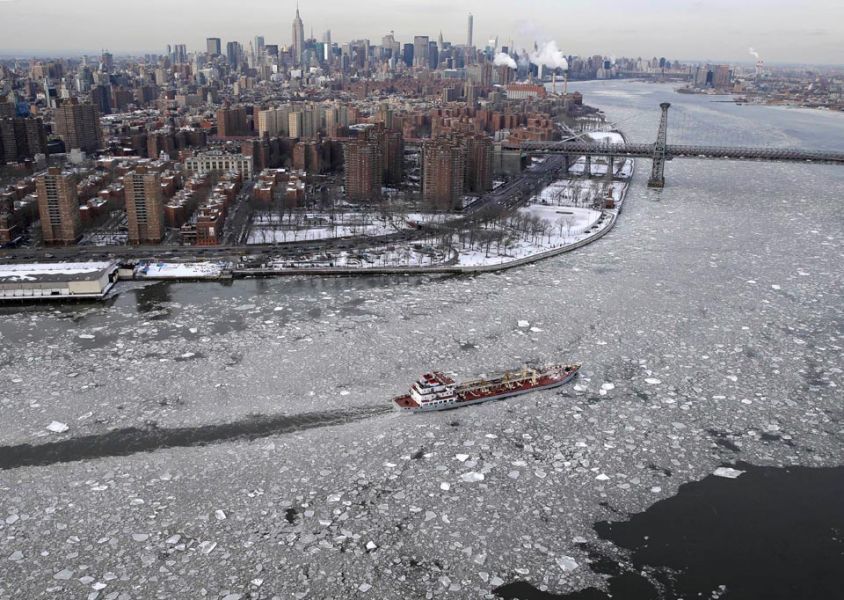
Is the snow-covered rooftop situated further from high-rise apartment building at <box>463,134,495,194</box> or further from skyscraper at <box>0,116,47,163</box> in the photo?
skyscraper at <box>0,116,47,163</box>

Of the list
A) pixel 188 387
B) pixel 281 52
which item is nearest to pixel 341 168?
pixel 188 387

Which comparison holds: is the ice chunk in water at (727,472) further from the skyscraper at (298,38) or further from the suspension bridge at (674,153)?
the skyscraper at (298,38)

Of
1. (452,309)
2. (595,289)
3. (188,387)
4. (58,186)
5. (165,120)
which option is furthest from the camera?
(165,120)

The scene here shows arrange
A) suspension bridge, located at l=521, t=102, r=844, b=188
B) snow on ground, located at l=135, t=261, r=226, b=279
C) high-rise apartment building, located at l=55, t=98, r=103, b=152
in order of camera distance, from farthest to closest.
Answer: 1. high-rise apartment building, located at l=55, t=98, r=103, b=152
2. suspension bridge, located at l=521, t=102, r=844, b=188
3. snow on ground, located at l=135, t=261, r=226, b=279

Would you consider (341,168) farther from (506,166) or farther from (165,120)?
(165,120)

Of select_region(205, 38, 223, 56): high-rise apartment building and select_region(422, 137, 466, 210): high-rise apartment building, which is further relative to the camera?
select_region(205, 38, 223, 56): high-rise apartment building

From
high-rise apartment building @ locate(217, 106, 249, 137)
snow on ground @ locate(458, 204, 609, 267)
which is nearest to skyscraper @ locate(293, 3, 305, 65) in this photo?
high-rise apartment building @ locate(217, 106, 249, 137)

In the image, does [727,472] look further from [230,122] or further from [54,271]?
[230,122]
